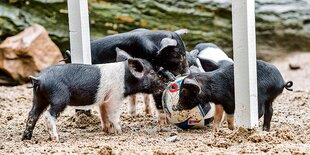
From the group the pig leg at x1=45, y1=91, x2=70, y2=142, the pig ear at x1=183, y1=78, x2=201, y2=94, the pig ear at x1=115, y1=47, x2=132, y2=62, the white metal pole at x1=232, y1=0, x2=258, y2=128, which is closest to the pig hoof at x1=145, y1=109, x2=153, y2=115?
the pig ear at x1=115, y1=47, x2=132, y2=62

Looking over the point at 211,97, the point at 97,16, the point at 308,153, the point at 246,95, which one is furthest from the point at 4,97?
the point at 308,153

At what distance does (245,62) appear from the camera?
5906 millimetres

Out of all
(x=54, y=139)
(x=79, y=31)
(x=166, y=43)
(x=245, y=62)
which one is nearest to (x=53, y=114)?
(x=54, y=139)

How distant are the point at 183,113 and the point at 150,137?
0.54 m

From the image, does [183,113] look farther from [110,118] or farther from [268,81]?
[268,81]

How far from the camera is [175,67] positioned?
7.37m

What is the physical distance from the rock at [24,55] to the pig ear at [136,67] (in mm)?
4501

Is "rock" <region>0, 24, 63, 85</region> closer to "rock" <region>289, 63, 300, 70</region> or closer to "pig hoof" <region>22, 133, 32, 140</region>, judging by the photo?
"rock" <region>289, 63, 300, 70</region>

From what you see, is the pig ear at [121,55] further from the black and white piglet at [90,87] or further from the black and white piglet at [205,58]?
the black and white piglet at [205,58]

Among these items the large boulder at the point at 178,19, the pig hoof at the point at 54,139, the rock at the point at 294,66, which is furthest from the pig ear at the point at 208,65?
the rock at the point at 294,66

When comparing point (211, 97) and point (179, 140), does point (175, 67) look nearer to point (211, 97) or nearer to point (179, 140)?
point (211, 97)

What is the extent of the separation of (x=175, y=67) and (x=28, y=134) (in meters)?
1.81

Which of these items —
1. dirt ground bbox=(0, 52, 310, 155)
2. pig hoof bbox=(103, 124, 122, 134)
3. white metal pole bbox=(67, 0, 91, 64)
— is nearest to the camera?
dirt ground bbox=(0, 52, 310, 155)

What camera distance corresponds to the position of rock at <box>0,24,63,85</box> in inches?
432
